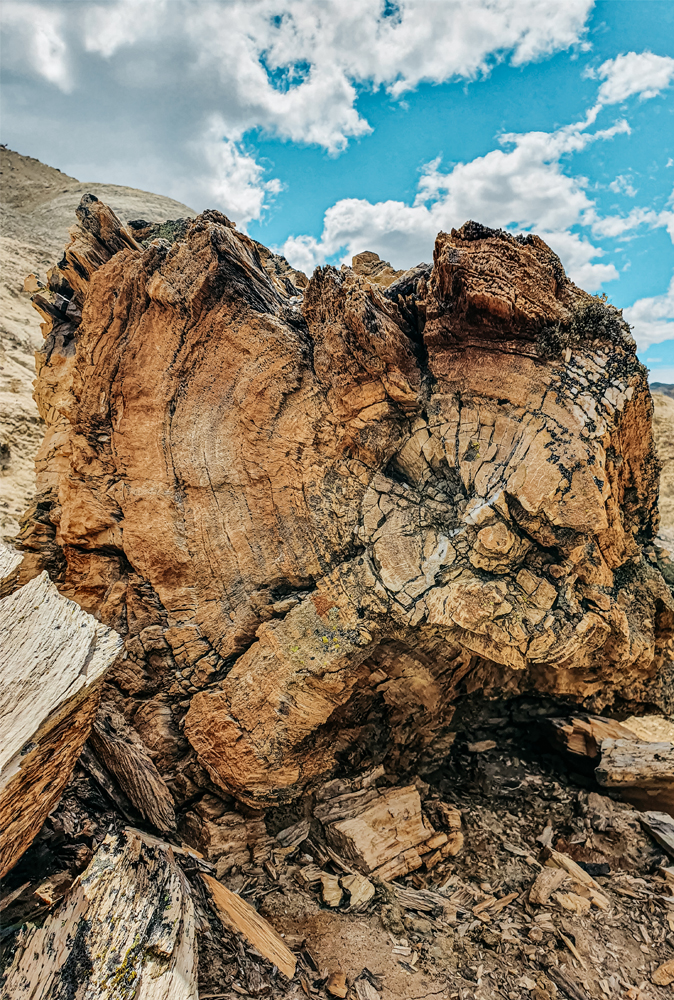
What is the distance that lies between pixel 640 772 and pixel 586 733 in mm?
505

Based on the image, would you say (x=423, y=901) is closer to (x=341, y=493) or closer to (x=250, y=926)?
(x=250, y=926)

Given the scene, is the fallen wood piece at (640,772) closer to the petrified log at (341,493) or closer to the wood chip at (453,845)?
the petrified log at (341,493)

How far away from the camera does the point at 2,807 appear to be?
256 cm

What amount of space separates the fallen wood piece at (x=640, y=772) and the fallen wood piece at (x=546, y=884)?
3.13ft

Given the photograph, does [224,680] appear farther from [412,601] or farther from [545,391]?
[545,391]

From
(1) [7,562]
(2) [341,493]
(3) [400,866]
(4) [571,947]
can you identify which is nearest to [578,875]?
(4) [571,947]

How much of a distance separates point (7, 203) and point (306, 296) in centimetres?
4368

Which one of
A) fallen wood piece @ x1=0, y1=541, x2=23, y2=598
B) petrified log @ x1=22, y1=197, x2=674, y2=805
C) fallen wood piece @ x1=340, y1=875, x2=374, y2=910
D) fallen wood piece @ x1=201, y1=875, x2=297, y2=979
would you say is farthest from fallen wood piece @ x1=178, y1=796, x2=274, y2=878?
fallen wood piece @ x1=0, y1=541, x2=23, y2=598

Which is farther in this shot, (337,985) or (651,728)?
(651,728)

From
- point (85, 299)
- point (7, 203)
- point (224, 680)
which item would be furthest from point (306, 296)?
point (7, 203)

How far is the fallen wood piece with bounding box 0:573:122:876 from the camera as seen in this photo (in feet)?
8.73

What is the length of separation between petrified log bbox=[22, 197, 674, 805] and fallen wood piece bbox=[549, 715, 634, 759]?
0.78 ft

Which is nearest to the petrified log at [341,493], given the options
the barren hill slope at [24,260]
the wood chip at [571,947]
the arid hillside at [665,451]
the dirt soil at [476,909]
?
the dirt soil at [476,909]

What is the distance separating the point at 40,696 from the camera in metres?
2.83
